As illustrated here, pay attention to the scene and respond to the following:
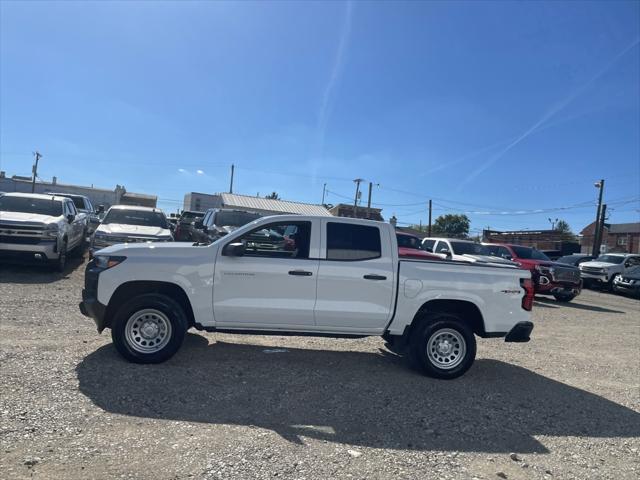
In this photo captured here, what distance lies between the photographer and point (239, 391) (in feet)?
16.5

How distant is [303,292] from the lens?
570cm

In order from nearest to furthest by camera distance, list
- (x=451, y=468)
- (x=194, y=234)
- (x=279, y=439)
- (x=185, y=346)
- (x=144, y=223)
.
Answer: (x=451, y=468), (x=279, y=439), (x=185, y=346), (x=144, y=223), (x=194, y=234)

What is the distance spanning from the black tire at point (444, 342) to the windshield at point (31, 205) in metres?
10.2

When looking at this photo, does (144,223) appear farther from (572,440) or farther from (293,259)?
(572,440)

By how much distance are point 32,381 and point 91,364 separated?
0.70m

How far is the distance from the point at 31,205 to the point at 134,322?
28.0 ft

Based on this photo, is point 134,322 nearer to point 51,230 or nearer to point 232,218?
point 51,230

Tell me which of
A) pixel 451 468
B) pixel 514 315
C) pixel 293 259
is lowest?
pixel 451 468

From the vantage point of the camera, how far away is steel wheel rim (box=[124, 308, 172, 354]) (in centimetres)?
555

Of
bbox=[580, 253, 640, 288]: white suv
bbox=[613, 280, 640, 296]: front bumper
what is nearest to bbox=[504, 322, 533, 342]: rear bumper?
bbox=[613, 280, 640, 296]: front bumper

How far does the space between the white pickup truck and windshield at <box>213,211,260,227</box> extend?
29.6 ft

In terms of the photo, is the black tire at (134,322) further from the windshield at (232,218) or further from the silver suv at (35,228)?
the windshield at (232,218)

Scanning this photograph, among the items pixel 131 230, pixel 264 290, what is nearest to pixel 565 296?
pixel 264 290

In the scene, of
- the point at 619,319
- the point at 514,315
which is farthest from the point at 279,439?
the point at 619,319
